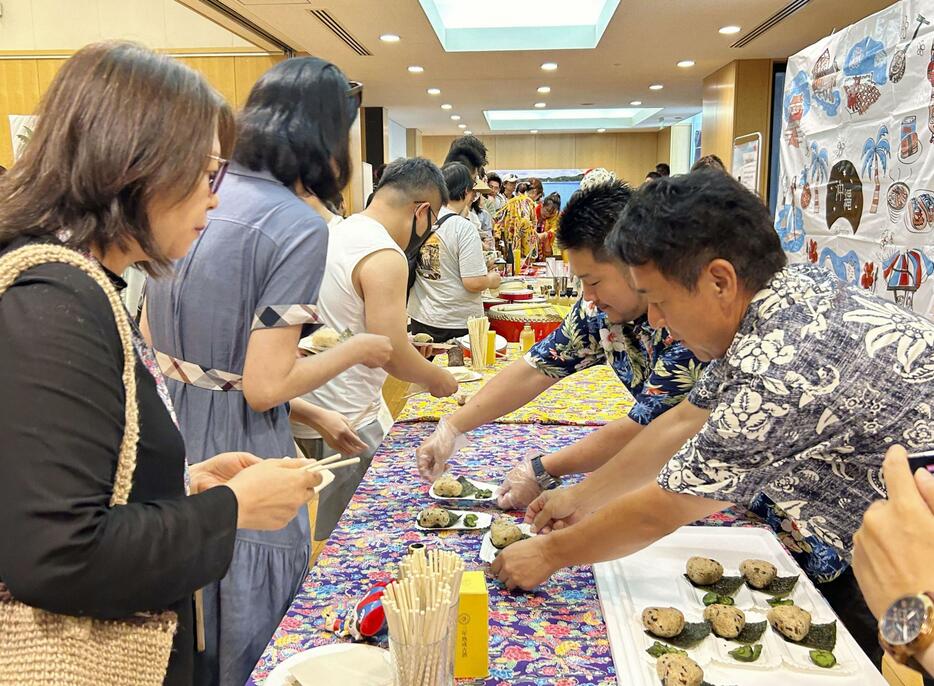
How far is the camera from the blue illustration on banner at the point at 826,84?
334 centimetres

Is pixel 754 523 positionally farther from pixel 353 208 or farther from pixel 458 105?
pixel 458 105

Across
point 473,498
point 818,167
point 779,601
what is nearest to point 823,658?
point 779,601

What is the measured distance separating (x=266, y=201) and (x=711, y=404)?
35.7 inches

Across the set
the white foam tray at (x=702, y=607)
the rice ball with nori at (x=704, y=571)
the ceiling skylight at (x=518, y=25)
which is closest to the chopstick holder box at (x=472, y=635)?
the white foam tray at (x=702, y=607)

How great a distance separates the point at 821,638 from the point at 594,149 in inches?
706

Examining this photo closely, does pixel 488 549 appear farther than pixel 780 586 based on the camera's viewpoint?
Yes

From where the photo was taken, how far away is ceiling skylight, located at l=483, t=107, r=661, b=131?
1522 centimetres

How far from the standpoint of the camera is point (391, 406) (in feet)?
15.6

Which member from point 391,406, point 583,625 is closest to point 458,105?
point 391,406

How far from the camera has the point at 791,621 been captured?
3.54ft

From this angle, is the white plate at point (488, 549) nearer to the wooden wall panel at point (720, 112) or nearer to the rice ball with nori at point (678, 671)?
the rice ball with nori at point (678, 671)

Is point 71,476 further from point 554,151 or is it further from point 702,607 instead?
point 554,151

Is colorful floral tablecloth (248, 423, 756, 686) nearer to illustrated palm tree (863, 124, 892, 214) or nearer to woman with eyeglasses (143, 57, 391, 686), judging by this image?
woman with eyeglasses (143, 57, 391, 686)

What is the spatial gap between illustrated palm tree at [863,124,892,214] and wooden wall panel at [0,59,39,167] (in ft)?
23.2
